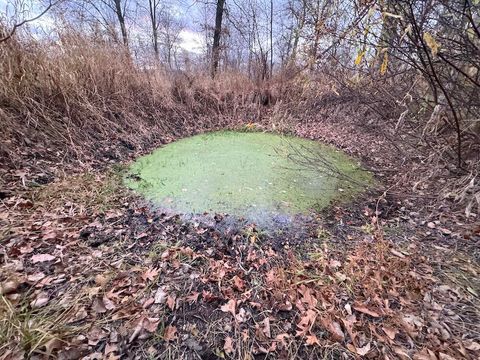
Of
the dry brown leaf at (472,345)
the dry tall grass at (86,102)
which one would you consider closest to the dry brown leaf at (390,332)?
the dry brown leaf at (472,345)

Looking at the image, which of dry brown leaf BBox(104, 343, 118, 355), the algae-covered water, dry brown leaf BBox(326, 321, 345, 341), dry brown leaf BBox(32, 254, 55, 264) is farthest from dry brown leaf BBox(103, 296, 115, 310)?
dry brown leaf BBox(326, 321, 345, 341)

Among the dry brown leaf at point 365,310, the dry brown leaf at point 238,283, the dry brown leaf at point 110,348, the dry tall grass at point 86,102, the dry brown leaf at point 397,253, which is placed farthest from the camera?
the dry tall grass at point 86,102

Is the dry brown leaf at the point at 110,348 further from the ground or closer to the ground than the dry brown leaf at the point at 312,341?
closer to the ground

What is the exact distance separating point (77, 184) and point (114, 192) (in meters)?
0.33

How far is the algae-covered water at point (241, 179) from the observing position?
7.41ft

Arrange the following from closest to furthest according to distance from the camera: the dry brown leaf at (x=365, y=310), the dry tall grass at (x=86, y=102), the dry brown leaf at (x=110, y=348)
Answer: the dry brown leaf at (x=110, y=348)
the dry brown leaf at (x=365, y=310)
the dry tall grass at (x=86, y=102)

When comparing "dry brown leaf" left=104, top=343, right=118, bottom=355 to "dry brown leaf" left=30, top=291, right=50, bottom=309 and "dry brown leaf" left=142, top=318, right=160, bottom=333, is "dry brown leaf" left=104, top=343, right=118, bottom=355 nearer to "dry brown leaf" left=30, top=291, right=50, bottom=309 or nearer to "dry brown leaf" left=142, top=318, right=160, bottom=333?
"dry brown leaf" left=142, top=318, right=160, bottom=333

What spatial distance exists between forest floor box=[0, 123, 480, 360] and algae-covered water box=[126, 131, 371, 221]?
10.0 inches

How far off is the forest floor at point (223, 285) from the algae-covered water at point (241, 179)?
0.25m

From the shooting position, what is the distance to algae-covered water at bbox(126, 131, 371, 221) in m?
2.26

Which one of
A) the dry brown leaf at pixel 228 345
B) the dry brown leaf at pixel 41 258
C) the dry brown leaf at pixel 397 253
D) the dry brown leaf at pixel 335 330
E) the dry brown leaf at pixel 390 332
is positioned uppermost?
the dry brown leaf at pixel 397 253

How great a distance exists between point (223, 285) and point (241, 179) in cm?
136

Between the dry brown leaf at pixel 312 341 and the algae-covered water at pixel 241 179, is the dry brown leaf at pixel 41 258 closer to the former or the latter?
the algae-covered water at pixel 241 179

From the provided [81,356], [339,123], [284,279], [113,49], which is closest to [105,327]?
[81,356]
